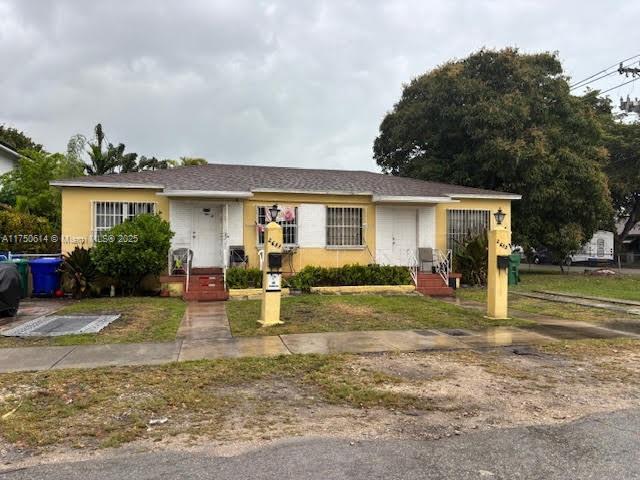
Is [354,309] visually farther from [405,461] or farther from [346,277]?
[405,461]

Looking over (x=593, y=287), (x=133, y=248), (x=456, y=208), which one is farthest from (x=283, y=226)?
(x=593, y=287)

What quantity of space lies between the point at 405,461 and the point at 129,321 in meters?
7.58

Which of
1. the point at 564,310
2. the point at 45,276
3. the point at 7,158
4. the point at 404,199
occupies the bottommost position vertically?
the point at 564,310

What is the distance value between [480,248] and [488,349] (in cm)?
1008

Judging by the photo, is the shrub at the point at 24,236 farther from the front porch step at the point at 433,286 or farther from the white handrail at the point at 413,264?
the front porch step at the point at 433,286

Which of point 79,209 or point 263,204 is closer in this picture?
point 79,209

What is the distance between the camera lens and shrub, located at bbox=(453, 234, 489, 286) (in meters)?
17.6

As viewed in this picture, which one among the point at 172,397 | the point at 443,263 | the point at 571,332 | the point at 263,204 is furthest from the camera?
the point at 443,263

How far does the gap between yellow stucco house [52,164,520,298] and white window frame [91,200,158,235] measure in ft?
0.09

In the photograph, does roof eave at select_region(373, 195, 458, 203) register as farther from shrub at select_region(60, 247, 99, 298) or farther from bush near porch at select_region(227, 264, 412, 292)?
shrub at select_region(60, 247, 99, 298)

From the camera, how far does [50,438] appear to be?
14.3 feet

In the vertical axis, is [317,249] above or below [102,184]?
below

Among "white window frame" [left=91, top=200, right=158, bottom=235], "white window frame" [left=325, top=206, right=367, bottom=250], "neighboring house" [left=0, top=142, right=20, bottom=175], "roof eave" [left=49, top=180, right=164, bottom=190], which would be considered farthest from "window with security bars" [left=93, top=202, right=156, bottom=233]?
"neighboring house" [left=0, top=142, right=20, bottom=175]

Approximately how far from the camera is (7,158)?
27.7 meters
